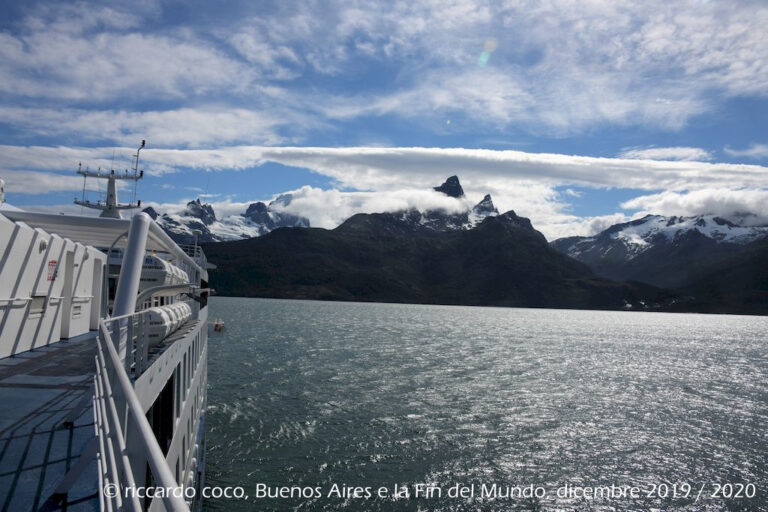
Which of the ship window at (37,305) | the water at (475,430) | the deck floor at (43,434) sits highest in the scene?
the ship window at (37,305)

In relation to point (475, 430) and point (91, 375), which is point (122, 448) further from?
point (475, 430)

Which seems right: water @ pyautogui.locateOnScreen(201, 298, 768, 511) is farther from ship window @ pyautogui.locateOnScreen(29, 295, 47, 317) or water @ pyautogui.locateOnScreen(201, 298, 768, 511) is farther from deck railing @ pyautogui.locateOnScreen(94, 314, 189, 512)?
deck railing @ pyautogui.locateOnScreen(94, 314, 189, 512)

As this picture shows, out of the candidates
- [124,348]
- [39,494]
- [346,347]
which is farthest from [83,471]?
[346,347]

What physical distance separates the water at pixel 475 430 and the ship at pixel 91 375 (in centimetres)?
612

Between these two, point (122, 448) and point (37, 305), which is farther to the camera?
point (37, 305)

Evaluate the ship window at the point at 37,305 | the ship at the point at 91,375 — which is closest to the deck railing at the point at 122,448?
the ship at the point at 91,375

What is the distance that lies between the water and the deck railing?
715 inches

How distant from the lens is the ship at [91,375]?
6184 millimetres

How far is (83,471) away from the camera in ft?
27.2

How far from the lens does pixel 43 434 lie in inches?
392

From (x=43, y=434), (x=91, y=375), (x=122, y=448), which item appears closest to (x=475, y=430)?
(x=91, y=375)

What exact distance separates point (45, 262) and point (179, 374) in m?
10.4

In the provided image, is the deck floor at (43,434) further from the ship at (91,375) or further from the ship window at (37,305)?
the ship window at (37,305)

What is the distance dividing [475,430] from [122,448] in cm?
3387
